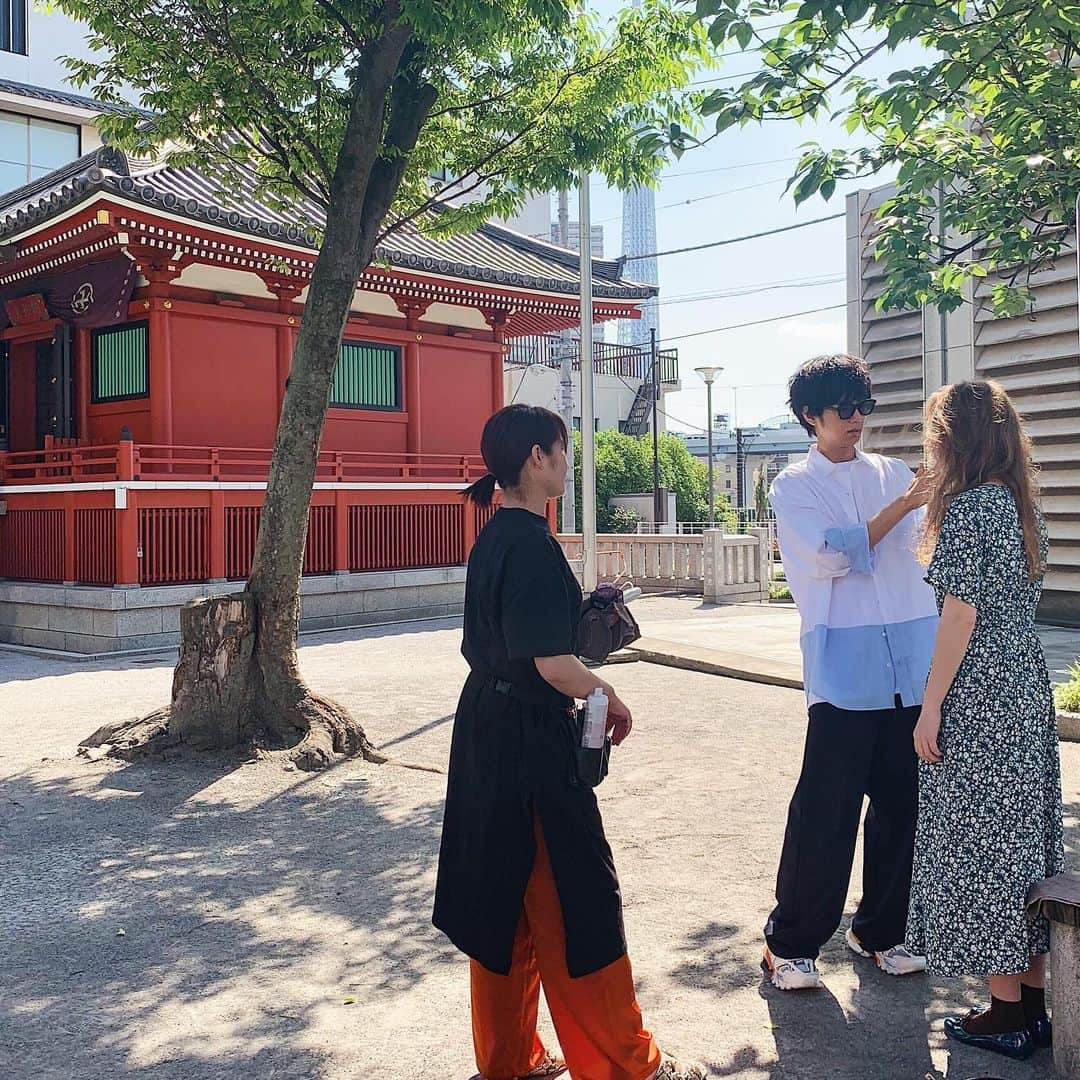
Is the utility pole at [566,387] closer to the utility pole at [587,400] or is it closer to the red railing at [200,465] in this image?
the red railing at [200,465]

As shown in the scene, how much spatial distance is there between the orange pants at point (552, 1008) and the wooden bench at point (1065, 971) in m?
1.10

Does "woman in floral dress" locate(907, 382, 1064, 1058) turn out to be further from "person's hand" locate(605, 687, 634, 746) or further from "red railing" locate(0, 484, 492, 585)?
"red railing" locate(0, 484, 492, 585)

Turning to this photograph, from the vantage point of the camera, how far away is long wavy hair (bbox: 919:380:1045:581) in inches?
127

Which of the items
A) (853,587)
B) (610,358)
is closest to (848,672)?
(853,587)

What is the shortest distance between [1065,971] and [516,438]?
204 centimetres

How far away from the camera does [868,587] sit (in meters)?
3.68

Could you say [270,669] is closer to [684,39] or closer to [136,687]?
[136,687]

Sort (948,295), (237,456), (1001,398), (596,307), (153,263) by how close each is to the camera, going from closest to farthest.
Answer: (1001,398)
(948,295)
(153,263)
(237,456)
(596,307)

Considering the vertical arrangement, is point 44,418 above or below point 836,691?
above

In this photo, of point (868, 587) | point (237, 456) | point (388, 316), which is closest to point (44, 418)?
point (237, 456)

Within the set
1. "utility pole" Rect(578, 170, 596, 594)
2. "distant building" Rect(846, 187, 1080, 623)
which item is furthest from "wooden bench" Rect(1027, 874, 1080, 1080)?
"utility pole" Rect(578, 170, 596, 594)

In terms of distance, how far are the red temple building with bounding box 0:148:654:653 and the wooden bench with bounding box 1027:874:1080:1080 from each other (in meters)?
10.0

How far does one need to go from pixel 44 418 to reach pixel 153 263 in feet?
12.2

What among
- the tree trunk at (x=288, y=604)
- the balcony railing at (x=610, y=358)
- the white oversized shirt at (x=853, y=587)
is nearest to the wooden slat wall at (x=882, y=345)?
the tree trunk at (x=288, y=604)
